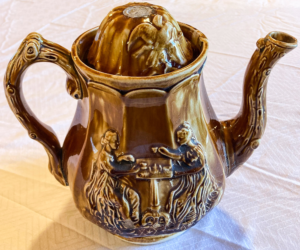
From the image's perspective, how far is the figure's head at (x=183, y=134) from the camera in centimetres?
45

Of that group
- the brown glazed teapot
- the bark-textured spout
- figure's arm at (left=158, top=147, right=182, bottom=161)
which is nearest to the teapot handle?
the brown glazed teapot

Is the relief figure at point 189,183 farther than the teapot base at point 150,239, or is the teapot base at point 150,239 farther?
the teapot base at point 150,239

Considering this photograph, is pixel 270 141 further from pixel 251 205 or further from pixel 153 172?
pixel 153 172

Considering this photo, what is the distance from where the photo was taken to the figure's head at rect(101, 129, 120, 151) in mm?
447

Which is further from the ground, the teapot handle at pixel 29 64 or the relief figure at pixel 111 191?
the teapot handle at pixel 29 64

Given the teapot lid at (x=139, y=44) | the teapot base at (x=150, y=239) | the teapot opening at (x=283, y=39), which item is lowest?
the teapot base at (x=150, y=239)

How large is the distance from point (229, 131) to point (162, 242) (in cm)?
23

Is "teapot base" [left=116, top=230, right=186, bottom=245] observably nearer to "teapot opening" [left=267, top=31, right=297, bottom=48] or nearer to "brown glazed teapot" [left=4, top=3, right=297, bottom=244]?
"brown glazed teapot" [left=4, top=3, right=297, bottom=244]

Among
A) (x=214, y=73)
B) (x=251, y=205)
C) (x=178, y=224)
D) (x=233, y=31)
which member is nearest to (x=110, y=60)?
(x=178, y=224)

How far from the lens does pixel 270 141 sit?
0.82 m

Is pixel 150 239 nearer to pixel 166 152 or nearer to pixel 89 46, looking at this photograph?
pixel 166 152

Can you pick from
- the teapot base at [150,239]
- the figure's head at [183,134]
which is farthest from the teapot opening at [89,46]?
the teapot base at [150,239]

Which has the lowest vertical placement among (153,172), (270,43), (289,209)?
(289,209)

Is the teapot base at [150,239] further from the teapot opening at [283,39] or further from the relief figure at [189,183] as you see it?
the teapot opening at [283,39]
